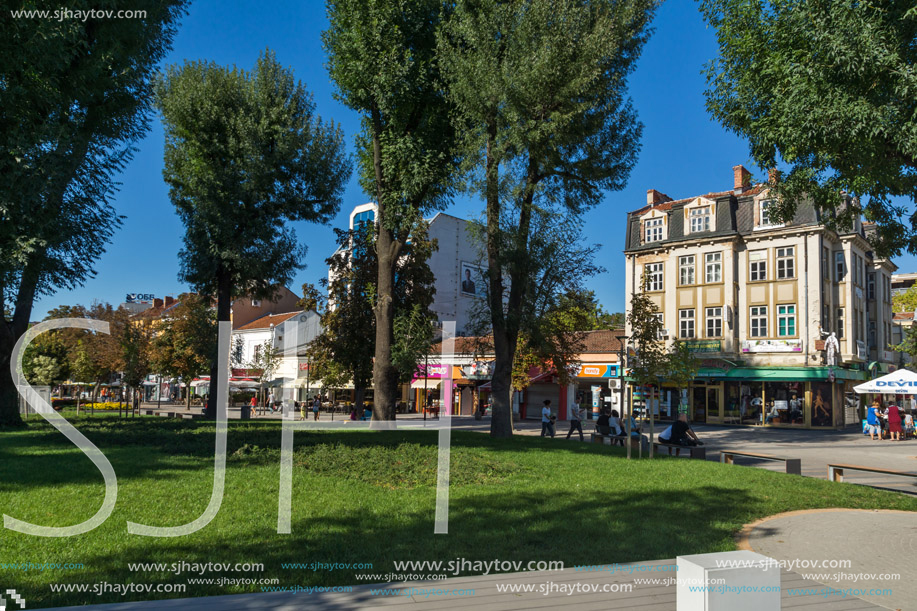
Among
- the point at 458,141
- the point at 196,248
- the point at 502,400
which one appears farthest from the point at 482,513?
the point at 196,248

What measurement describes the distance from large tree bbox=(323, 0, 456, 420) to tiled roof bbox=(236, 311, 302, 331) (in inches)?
1736

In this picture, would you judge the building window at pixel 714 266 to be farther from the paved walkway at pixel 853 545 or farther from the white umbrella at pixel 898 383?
the paved walkway at pixel 853 545

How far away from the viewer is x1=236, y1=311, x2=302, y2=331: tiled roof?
6338 centimetres

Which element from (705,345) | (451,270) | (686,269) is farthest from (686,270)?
(451,270)

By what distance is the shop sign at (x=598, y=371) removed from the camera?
40344mm

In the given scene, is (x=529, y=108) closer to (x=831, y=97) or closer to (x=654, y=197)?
(x=831, y=97)

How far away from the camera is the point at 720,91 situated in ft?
42.5

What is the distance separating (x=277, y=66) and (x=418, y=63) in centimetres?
946

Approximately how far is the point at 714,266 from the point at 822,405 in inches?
408

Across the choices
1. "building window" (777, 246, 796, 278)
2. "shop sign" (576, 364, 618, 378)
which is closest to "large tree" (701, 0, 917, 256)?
"building window" (777, 246, 796, 278)

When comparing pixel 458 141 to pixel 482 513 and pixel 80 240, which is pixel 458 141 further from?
pixel 482 513

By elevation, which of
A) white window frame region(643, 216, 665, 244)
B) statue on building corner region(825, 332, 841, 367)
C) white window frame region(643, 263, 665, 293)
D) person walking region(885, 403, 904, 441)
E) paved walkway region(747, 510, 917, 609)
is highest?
white window frame region(643, 216, 665, 244)

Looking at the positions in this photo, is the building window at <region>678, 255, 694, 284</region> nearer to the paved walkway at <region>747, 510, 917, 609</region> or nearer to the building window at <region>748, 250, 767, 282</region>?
the building window at <region>748, 250, 767, 282</region>

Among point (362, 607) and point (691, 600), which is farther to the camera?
point (362, 607)
